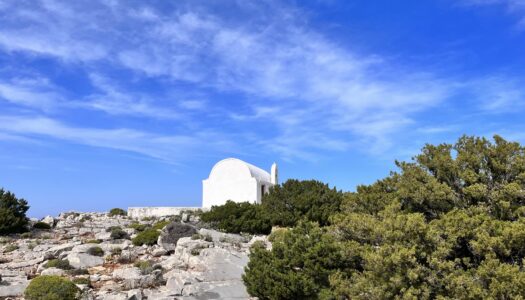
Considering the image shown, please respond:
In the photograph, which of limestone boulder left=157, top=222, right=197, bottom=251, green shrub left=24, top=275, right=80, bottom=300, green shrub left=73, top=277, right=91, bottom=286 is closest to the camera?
green shrub left=24, top=275, right=80, bottom=300

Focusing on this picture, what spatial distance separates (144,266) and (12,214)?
1588 centimetres

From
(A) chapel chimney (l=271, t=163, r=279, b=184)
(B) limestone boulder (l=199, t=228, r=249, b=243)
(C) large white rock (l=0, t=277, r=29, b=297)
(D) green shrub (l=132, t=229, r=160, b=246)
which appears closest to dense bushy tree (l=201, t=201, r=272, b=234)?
(B) limestone boulder (l=199, t=228, r=249, b=243)

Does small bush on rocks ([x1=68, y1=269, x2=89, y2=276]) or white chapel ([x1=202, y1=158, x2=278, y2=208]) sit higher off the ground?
white chapel ([x1=202, y1=158, x2=278, y2=208])

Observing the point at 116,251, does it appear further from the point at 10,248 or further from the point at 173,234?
the point at 10,248

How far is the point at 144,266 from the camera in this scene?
50.4ft

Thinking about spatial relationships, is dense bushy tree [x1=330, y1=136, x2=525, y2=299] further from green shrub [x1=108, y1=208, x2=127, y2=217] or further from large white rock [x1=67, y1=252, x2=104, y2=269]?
green shrub [x1=108, y1=208, x2=127, y2=217]

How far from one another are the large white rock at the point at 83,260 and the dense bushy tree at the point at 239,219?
1030cm

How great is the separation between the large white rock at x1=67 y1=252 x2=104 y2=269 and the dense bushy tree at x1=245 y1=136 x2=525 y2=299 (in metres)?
6.61

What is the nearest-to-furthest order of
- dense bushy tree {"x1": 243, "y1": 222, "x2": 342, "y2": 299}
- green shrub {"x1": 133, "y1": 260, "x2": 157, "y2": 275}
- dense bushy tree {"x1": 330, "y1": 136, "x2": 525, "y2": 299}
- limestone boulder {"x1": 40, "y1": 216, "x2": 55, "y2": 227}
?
dense bushy tree {"x1": 330, "y1": 136, "x2": 525, "y2": 299}, dense bushy tree {"x1": 243, "y1": 222, "x2": 342, "y2": 299}, green shrub {"x1": 133, "y1": 260, "x2": 157, "y2": 275}, limestone boulder {"x1": 40, "y1": 216, "x2": 55, "y2": 227}

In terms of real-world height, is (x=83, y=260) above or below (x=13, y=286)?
above

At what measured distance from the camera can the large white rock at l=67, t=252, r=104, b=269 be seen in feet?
53.3

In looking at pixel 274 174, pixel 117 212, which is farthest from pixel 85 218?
pixel 274 174

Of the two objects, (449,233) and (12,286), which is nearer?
(449,233)

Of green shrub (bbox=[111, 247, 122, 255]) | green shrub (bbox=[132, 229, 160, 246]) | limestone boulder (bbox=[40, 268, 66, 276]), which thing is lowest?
limestone boulder (bbox=[40, 268, 66, 276])
